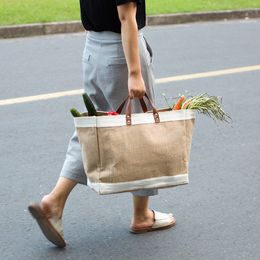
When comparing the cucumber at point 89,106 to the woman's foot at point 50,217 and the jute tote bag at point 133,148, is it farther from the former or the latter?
the woman's foot at point 50,217

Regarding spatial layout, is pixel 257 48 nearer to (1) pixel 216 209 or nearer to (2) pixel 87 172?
(1) pixel 216 209

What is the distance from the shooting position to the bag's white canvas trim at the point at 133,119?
3273 millimetres

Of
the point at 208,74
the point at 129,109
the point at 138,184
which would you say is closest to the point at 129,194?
the point at 138,184

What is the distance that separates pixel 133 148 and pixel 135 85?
1.01ft

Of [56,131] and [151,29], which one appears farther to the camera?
[151,29]

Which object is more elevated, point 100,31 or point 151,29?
point 100,31

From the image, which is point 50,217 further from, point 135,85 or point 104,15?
point 104,15

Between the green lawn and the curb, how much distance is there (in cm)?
20

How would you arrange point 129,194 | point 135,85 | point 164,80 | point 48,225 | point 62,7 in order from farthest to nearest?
point 62,7
point 164,80
point 129,194
point 48,225
point 135,85

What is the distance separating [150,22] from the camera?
11.5 metres

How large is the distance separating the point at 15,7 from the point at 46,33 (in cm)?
125

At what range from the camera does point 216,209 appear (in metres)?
4.29

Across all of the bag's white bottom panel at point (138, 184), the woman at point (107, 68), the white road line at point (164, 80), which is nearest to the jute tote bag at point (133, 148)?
the bag's white bottom panel at point (138, 184)

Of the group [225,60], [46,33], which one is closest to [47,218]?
[225,60]
